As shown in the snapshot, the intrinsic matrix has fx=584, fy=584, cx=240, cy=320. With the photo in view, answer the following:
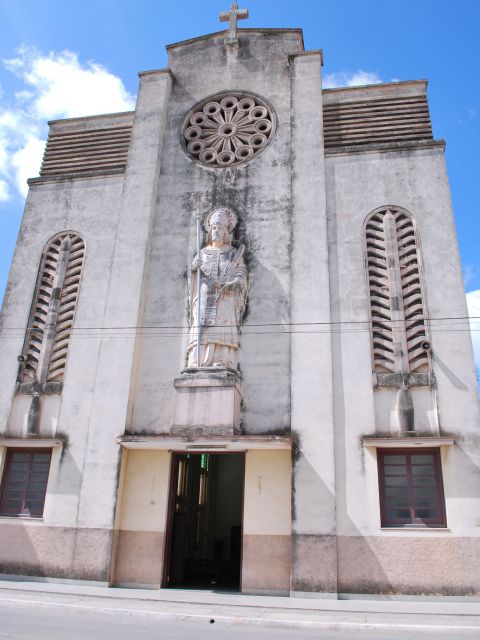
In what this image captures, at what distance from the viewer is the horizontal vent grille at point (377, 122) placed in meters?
14.5

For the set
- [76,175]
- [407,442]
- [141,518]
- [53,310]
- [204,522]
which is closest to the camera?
[407,442]

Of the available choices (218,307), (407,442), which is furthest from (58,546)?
(407,442)

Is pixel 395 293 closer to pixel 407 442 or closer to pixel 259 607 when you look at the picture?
pixel 407 442

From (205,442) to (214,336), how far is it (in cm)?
238

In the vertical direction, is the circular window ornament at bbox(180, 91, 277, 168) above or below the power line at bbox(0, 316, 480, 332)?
above

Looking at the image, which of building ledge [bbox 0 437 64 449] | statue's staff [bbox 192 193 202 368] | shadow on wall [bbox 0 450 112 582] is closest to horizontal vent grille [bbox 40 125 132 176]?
statue's staff [bbox 192 193 202 368]

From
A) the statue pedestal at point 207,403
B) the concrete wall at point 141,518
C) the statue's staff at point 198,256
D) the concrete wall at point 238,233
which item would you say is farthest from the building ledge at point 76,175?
the concrete wall at point 141,518

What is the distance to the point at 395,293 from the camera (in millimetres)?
12852

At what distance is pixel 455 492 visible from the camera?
10992 millimetres

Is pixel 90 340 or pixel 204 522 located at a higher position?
pixel 90 340

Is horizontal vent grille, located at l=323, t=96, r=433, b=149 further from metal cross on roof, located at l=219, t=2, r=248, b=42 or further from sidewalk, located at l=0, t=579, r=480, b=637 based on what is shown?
sidewalk, located at l=0, t=579, r=480, b=637

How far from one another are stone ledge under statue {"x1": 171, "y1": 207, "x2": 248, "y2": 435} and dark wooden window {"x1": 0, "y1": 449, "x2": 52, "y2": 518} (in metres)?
3.50

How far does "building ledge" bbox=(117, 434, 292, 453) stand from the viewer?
11453 mm

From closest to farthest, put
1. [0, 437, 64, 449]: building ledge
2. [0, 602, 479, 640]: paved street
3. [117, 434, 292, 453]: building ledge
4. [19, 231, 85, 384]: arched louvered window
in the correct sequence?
[0, 602, 479, 640]: paved street
[117, 434, 292, 453]: building ledge
[0, 437, 64, 449]: building ledge
[19, 231, 85, 384]: arched louvered window
